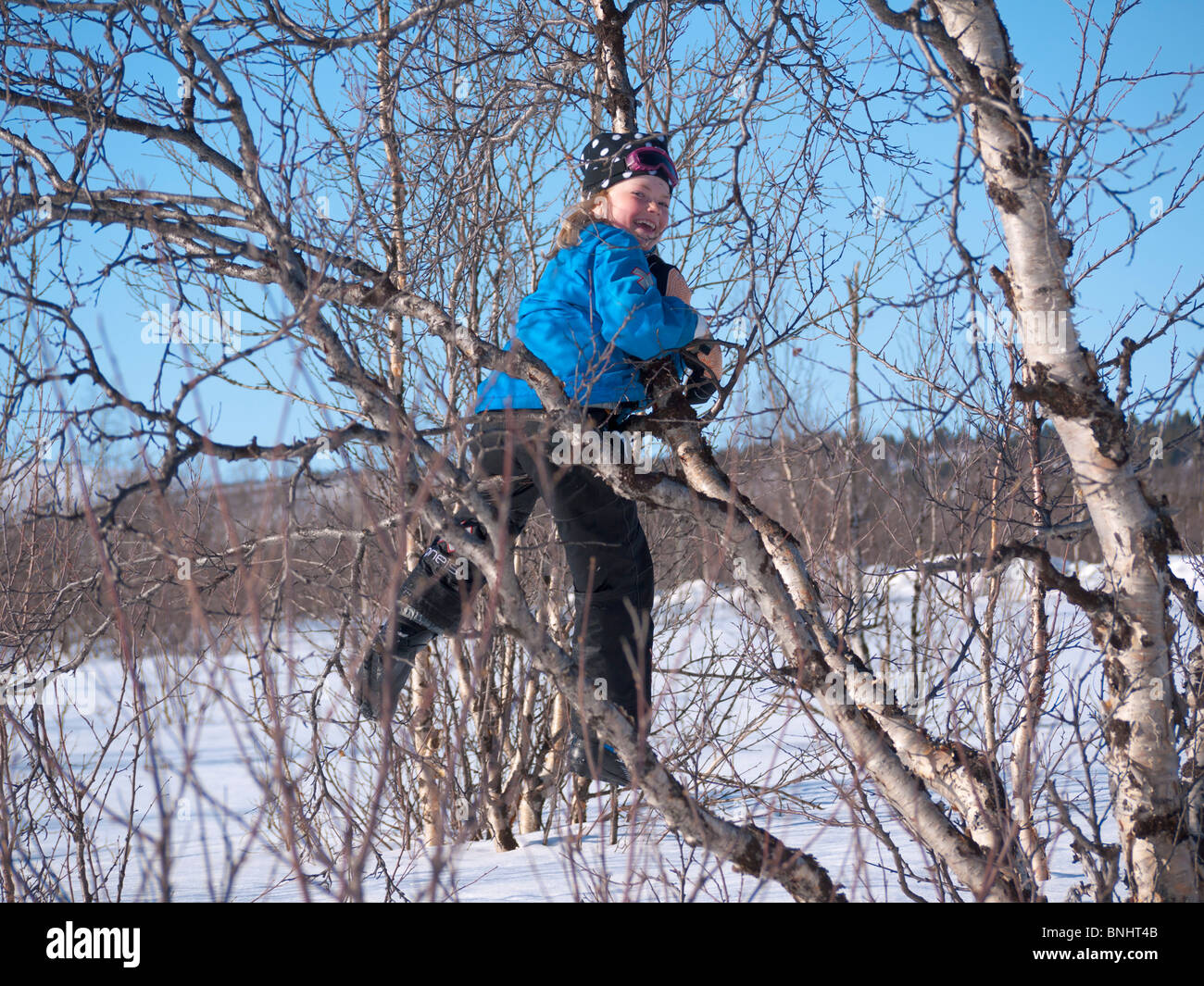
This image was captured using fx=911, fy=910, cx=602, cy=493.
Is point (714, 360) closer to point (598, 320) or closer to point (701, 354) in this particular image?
point (701, 354)

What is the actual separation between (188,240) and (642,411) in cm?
128

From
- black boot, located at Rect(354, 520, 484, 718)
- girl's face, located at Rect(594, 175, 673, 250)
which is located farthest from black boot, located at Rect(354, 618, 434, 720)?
girl's face, located at Rect(594, 175, 673, 250)

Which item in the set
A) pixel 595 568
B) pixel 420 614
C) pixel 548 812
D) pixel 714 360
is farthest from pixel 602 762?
pixel 548 812

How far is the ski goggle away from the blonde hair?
129 millimetres

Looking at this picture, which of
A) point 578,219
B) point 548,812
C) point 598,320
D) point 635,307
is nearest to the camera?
point 635,307

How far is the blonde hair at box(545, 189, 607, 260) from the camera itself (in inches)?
103

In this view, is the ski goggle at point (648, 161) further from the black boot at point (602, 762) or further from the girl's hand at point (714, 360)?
the black boot at point (602, 762)

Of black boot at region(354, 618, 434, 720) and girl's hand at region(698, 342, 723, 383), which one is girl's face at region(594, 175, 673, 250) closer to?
girl's hand at region(698, 342, 723, 383)

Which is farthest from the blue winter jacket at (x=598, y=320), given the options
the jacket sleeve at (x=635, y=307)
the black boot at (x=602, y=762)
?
the black boot at (x=602, y=762)

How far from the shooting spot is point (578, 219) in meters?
2.65

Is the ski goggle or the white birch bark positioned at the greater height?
the ski goggle

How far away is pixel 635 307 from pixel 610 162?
23.5 inches

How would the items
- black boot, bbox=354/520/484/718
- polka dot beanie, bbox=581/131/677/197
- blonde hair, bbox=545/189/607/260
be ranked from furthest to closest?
blonde hair, bbox=545/189/607/260
polka dot beanie, bbox=581/131/677/197
black boot, bbox=354/520/484/718
